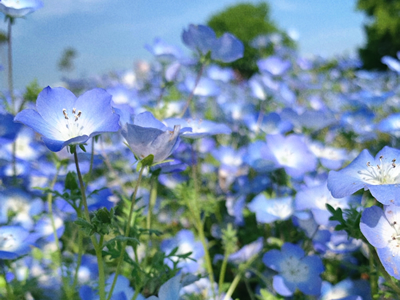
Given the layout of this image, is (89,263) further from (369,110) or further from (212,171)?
(369,110)

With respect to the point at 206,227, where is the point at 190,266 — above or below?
above

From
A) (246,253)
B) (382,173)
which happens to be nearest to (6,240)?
(246,253)

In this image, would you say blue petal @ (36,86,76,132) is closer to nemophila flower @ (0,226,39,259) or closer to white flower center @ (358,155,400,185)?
nemophila flower @ (0,226,39,259)

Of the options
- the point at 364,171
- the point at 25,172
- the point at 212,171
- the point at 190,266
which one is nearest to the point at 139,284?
the point at 190,266

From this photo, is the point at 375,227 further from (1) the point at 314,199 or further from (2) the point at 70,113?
(2) the point at 70,113

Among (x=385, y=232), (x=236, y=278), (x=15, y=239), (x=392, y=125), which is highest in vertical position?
(x=385, y=232)

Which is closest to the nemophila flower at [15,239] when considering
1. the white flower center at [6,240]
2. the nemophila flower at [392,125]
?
the white flower center at [6,240]

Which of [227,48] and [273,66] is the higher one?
[227,48]
